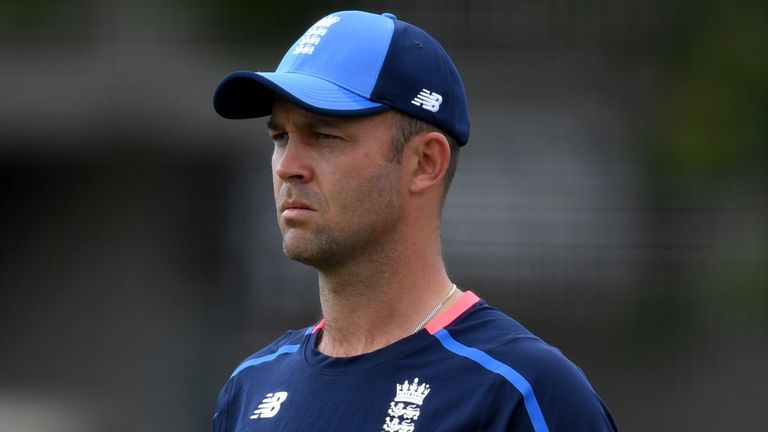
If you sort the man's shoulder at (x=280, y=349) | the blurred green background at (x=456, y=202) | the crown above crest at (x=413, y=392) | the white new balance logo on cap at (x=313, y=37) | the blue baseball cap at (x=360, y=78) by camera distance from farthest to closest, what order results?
the blurred green background at (x=456, y=202)
the man's shoulder at (x=280, y=349)
the white new balance logo on cap at (x=313, y=37)
the blue baseball cap at (x=360, y=78)
the crown above crest at (x=413, y=392)

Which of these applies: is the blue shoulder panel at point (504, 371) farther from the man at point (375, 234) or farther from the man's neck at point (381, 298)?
the man's neck at point (381, 298)

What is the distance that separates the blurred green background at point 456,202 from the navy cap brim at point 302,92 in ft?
16.1

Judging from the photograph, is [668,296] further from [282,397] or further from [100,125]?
[282,397]

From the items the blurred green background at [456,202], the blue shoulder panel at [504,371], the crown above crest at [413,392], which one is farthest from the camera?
the blurred green background at [456,202]

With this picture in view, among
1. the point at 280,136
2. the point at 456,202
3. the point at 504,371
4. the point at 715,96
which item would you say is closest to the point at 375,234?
the point at 280,136

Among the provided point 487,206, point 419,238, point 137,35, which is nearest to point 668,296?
point 487,206

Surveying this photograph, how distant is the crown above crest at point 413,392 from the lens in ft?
7.32

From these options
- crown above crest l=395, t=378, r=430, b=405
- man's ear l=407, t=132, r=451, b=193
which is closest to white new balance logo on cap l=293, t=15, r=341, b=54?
man's ear l=407, t=132, r=451, b=193

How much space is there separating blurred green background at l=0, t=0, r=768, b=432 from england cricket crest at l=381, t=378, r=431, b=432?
5145 mm

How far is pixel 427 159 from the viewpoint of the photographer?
2.44 m

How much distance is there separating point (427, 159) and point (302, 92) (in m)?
0.30

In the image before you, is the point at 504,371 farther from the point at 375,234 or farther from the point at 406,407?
the point at 375,234

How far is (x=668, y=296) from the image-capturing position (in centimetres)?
752

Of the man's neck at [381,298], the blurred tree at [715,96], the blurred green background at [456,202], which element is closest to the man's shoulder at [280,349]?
the man's neck at [381,298]
